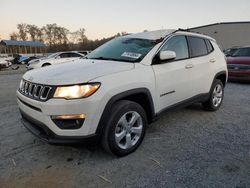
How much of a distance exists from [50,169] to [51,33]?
73.4m

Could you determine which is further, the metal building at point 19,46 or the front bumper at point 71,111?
the metal building at point 19,46

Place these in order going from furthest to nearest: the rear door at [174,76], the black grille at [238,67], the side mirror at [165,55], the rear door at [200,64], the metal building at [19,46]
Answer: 1. the metal building at [19,46]
2. the black grille at [238,67]
3. the rear door at [200,64]
4. the rear door at [174,76]
5. the side mirror at [165,55]

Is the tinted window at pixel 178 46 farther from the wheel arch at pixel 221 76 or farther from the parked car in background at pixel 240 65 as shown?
the parked car in background at pixel 240 65

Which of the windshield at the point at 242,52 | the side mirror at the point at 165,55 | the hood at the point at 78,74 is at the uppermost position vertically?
the side mirror at the point at 165,55

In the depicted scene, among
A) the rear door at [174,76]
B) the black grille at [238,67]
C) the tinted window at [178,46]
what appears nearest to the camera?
the rear door at [174,76]

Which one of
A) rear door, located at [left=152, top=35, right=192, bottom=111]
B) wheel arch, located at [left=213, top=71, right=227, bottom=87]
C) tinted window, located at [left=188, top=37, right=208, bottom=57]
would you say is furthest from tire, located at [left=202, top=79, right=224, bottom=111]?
rear door, located at [left=152, top=35, right=192, bottom=111]

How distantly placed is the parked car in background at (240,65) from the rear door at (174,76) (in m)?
5.70

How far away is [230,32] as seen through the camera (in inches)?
1177

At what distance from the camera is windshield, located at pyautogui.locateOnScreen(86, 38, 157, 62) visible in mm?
3174

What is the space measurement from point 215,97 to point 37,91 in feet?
12.8

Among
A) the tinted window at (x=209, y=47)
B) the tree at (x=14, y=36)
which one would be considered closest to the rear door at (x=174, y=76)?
the tinted window at (x=209, y=47)

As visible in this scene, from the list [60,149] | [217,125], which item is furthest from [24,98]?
[217,125]

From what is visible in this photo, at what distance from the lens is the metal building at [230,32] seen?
28.3 m

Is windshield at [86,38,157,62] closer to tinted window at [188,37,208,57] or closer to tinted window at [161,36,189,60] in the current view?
tinted window at [161,36,189,60]
